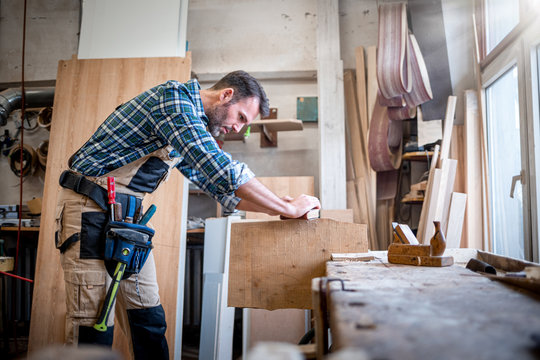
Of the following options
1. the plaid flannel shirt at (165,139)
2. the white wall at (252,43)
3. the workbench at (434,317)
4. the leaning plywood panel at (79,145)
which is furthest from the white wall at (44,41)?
the workbench at (434,317)

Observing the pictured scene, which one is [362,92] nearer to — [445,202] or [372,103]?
[372,103]

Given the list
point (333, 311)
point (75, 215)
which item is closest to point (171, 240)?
point (75, 215)

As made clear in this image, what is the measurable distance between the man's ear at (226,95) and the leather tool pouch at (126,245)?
70cm

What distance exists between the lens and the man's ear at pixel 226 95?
6.13ft

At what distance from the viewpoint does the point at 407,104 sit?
3.04 meters

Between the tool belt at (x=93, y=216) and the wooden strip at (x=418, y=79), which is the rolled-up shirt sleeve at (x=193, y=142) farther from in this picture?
the wooden strip at (x=418, y=79)

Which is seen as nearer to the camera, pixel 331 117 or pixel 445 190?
pixel 445 190

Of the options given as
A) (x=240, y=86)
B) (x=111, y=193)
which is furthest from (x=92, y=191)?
(x=240, y=86)

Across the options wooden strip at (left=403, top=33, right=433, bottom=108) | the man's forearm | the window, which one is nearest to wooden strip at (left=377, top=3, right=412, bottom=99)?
wooden strip at (left=403, top=33, right=433, bottom=108)

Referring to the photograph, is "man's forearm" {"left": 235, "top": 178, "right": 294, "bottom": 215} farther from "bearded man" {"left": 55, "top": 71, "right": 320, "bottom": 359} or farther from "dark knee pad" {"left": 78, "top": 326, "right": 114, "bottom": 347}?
"dark knee pad" {"left": 78, "top": 326, "right": 114, "bottom": 347}

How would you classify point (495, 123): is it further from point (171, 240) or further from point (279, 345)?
point (279, 345)

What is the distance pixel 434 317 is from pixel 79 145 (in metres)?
2.88

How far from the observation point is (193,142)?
1486 millimetres

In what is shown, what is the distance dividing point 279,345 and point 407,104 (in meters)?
2.83
